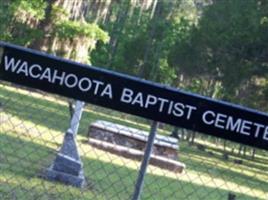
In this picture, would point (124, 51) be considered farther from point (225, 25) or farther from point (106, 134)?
A: point (106, 134)

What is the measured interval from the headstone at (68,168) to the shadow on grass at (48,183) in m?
0.20

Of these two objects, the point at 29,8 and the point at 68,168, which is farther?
the point at 29,8

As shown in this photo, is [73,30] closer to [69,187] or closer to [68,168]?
[68,168]

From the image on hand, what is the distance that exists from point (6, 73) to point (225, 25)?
44000 millimetres

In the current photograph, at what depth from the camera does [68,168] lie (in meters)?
13.0

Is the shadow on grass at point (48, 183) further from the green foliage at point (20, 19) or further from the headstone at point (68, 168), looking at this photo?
the green foliage at point (20, 19)

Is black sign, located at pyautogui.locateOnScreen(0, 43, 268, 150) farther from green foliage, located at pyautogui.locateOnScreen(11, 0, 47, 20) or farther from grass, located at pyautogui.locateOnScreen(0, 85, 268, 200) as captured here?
green foliage, located at pyautogui.locateOnScreen(11, 0, 47, 20)

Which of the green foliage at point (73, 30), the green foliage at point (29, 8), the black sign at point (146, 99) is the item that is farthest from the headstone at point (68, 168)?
the green foliage at point (73, 30)

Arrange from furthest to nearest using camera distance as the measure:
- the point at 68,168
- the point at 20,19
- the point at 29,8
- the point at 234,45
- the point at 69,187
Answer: the point at 234,45, the point at 20,19, the point at 29,8, the point at 68,168, the point at 69,187

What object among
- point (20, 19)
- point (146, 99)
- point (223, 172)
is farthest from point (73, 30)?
point (146, 99)

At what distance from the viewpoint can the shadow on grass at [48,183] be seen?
1155 centimetres

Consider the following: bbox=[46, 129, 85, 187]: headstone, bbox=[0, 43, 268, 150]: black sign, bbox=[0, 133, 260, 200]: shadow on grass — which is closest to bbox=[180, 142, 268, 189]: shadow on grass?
bbox=[0, 133, 260, 200]: shadow on grass

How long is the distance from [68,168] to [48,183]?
71 cm

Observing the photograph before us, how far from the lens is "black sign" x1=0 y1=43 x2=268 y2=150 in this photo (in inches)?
213
